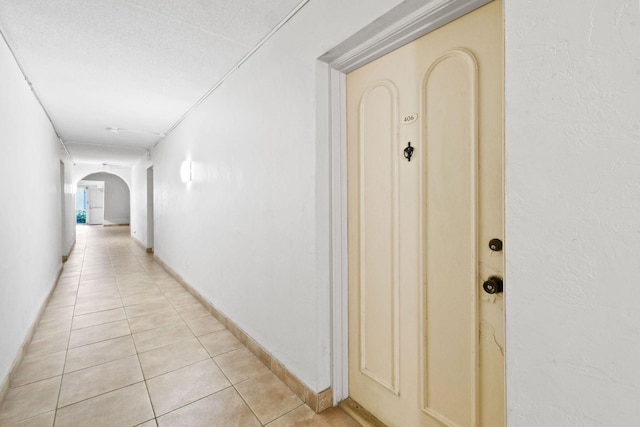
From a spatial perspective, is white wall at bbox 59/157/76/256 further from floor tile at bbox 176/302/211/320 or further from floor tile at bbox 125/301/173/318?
floor tile at bbox 176/302/211/320

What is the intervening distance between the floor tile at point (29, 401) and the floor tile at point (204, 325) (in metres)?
1.09

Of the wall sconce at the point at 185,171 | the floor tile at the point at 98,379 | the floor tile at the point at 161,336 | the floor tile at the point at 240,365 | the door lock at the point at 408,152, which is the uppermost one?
the wall sconce at the point at 185,171

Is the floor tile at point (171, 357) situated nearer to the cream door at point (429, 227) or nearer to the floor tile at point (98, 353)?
the floor tile at point (98, 353)

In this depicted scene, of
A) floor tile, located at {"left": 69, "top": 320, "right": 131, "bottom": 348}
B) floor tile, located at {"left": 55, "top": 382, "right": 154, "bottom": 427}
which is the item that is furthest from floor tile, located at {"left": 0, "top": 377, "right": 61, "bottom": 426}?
floor tile, located at {"left": 69, "top": 320, "right": 131, "bottom": 348}

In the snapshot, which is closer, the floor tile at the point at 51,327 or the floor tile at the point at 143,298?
the floor tile at the point at 51,327

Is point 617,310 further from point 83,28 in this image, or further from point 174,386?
point 83,28

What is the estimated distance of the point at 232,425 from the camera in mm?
1686

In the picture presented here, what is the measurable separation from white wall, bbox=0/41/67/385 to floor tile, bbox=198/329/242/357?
4.33 ft

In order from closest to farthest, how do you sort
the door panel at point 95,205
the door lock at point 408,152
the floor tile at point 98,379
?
the door lock at point 408,152, the floor tile at point 98,379, the door panel at point 95,205

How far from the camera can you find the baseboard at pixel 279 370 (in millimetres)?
1790

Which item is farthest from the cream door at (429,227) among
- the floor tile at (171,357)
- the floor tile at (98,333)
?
the floor tile at (98,333)

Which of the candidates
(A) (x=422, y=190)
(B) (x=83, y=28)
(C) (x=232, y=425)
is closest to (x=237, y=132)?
(B) (x=83, y=28)

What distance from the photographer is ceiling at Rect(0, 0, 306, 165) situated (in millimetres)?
1885

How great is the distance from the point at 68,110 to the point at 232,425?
4784 millimetres
